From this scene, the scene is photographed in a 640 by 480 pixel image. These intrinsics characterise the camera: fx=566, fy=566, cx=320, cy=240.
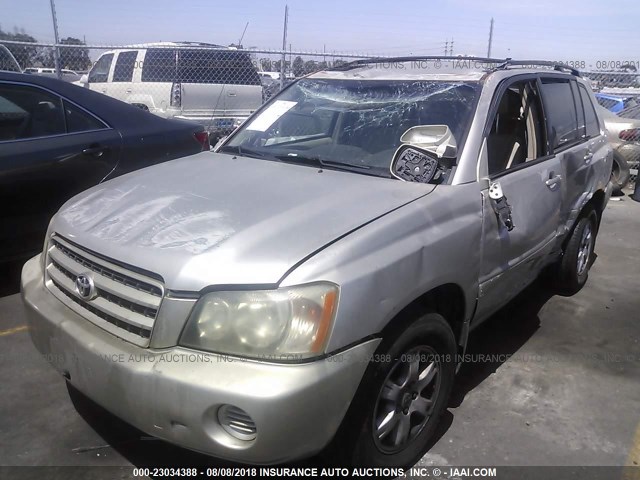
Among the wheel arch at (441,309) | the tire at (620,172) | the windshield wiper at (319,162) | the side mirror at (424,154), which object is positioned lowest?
the tire at (620,172)

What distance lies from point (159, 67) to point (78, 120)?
18.1 feet

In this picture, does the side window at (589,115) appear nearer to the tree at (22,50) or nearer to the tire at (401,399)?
the tire at (401,399)

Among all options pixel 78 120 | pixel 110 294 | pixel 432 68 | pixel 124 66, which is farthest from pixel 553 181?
pixel 124 66

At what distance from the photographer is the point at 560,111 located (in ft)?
13.2

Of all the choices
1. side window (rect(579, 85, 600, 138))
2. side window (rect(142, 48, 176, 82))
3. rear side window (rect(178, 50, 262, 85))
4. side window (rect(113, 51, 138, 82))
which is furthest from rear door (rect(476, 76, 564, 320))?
side window (rect(113, 51, 138, 82))

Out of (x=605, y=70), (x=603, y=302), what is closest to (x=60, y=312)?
(x=603, y=302)

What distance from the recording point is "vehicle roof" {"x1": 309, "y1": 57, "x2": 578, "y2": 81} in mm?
3318

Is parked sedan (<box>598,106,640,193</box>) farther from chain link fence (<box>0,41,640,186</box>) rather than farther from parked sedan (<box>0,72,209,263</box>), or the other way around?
parked sedan (<box>0,72,209,263</box>)

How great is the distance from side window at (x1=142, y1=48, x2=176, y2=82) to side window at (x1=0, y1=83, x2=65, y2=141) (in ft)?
16.9

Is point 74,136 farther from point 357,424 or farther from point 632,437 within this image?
point 632,437

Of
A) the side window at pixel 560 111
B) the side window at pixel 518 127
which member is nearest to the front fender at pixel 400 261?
the side window at pixel 518 127

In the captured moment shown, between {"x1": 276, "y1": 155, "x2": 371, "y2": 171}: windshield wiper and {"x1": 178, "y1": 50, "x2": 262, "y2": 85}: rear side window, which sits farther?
{"x1": 178, "y1": 50, "x2": 262, "y2": 85}: rear side window

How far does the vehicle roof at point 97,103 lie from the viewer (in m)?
4.34

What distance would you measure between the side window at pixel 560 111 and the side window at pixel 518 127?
0.43 ft
